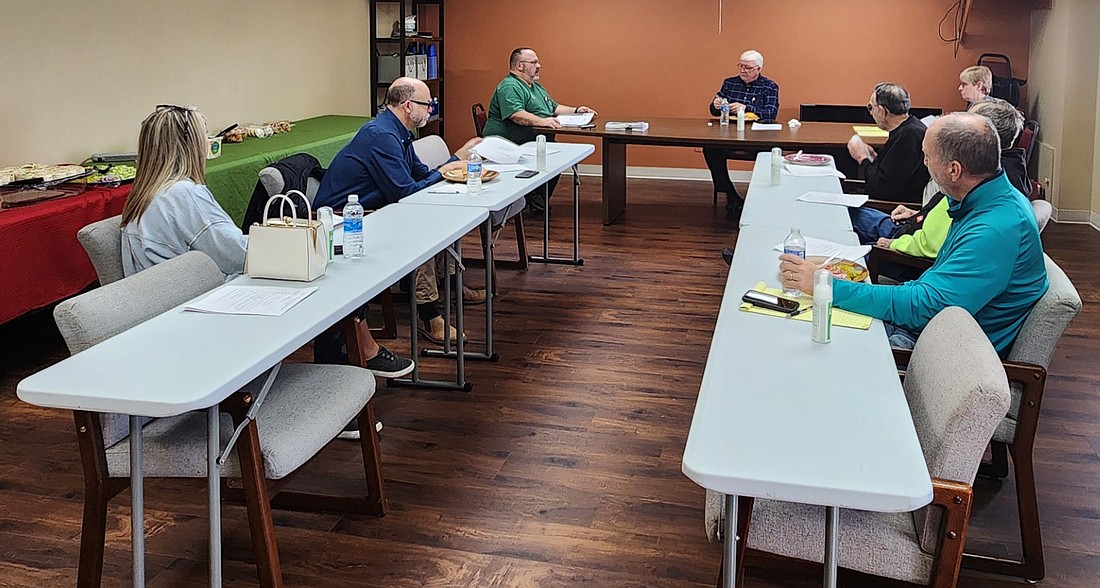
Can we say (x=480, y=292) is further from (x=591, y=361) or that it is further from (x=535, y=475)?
(x=535, y=475)

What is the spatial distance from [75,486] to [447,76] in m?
7.29

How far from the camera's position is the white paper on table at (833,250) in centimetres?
329

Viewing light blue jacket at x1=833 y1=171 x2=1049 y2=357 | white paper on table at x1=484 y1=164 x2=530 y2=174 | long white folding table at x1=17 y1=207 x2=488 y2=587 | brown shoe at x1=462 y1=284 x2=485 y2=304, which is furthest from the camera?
brown shoe at x1=462 y1=284 x2=485 y2=304

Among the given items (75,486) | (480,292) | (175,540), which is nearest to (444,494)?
(175,540)

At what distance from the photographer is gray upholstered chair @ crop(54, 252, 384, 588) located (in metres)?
2.35

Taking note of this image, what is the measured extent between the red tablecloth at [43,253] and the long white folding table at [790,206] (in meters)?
A: 2.78

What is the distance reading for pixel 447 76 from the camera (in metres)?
9.98

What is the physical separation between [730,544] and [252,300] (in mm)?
1475

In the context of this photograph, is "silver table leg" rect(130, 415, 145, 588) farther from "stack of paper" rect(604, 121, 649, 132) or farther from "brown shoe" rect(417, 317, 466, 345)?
"stack of paper" rect(604, 121, 649, 132)

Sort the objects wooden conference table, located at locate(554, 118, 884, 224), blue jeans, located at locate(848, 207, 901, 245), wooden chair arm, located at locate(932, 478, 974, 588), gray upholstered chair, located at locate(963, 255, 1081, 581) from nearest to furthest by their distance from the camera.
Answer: wooden chair arm, located at locate(932, 478, 974, 588) < gray upholstered chair, located at locate(963, 255, 1081, 581) < blue jeans, located at locate(848, 207, 901, 245) < wooden conference table, located at locate(554, 118, 884, 224)

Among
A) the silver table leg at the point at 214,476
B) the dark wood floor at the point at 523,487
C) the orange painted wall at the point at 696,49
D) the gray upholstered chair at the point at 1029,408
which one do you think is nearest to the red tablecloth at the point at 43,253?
the dark wood floor at the point at 523,487

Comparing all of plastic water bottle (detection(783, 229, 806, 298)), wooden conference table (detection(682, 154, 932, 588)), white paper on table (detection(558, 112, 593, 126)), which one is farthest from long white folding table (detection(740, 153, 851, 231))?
white paper on table (detection(558, 112, 593, 126))

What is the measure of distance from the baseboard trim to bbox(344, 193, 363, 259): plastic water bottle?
6.52m

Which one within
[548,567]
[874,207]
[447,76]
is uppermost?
[447,76]
